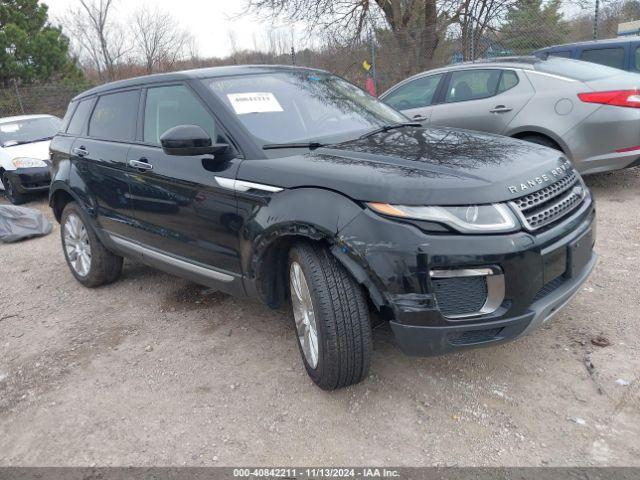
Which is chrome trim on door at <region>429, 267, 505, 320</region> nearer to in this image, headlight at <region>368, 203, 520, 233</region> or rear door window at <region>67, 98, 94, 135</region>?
headlight at <region>368, 203, 520, 233</region>

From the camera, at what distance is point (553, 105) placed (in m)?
5.61

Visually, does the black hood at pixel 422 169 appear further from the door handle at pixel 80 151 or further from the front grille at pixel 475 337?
the door handle at pixel 80 151

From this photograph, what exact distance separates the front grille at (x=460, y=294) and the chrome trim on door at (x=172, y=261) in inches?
54.3

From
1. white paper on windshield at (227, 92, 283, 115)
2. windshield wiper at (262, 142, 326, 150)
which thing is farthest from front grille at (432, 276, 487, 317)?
white paper on windshield at (227, 92, 283, 115)

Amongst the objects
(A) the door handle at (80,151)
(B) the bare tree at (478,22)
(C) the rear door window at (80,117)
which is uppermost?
(B) the bare tree at (478,22)

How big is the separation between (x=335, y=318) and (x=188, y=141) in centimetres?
133

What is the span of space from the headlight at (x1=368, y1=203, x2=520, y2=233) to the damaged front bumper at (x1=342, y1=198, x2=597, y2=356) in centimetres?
4

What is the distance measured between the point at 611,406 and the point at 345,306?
4.45 feet

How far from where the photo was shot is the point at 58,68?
19844 millimetres

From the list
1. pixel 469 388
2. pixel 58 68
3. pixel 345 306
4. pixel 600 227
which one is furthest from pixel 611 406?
pixel 58 68

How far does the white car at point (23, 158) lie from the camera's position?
9.03 m

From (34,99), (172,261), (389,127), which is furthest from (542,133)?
(34,99)

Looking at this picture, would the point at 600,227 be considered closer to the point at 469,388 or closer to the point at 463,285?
the point at 469,388

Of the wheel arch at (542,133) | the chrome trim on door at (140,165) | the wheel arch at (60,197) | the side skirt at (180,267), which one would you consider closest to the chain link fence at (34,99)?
the wheel arch at (60,197)
